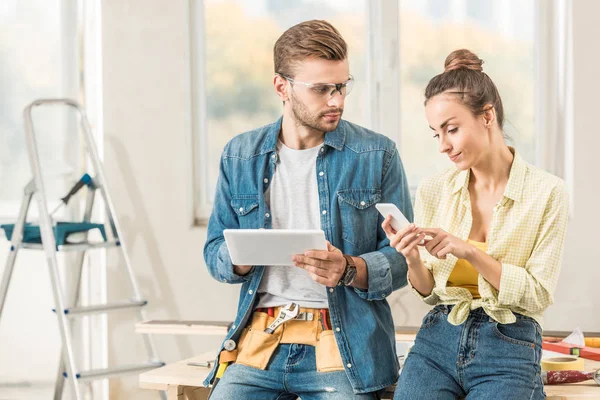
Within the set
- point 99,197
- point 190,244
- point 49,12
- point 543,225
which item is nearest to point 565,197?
point 543,225

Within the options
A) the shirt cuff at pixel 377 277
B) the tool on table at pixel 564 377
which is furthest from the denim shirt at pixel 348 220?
the tool on table at pixel 564 377

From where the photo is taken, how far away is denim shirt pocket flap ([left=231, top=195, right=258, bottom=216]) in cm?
211

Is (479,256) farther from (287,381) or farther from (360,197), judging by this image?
(287,381)

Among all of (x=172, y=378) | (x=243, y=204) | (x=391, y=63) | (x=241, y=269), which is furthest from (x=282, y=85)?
(x=391, y=63)

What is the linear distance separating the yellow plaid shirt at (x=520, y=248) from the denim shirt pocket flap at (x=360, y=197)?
205 millimetres

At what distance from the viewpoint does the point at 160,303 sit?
12.3ft

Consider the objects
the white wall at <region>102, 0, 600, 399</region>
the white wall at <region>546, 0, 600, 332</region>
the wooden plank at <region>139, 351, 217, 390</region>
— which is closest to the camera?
the wooden plank at <region>139, 351, 217, 390</region>

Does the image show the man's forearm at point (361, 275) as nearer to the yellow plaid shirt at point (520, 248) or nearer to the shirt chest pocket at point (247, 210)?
the yellow plaid shirt at point (520, 248)

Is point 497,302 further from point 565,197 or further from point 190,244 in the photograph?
point 190,244

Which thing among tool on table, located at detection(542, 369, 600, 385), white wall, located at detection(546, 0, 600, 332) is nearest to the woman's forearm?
tool on table, located at detection(542, 369, 600, 385)

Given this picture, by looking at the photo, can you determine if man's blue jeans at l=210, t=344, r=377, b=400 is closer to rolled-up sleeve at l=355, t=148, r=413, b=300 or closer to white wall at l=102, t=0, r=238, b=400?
rolled-up sleeve at l=355, t=148, r=413, b=300

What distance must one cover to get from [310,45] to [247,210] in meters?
0.45

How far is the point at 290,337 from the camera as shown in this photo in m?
1.98

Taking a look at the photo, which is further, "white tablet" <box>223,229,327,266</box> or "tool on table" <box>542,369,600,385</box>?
"tool on table" <box>542,369,600,385</box>
